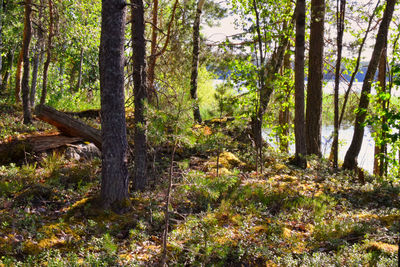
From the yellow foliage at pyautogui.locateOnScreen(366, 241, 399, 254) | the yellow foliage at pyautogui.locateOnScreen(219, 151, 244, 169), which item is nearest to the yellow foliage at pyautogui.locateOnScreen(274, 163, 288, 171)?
the yellow foliage at pyautogui.locateOnScreen(219, 151, 244, 169)

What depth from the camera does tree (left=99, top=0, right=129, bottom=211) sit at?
5242 mm

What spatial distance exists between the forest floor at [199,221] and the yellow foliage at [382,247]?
1 centimetres

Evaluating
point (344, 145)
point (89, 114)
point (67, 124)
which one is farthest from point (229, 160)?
point (344, 145)

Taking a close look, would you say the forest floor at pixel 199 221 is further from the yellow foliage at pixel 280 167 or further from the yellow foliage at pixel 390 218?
the yellow foliage at pixel 280 167

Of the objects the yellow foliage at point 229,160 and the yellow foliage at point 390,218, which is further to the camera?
the yellow foliage at point 229,160

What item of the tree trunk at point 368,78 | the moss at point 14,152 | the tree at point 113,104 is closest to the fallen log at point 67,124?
the moss at point 14,152

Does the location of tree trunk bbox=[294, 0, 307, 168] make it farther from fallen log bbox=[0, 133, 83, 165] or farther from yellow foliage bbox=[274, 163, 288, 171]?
fallen log bbox=[0, 133, 83, 165]

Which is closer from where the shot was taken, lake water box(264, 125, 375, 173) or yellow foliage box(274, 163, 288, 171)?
yellow foliage box(274, 163, 288, 171)

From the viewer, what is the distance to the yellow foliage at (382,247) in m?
4.57

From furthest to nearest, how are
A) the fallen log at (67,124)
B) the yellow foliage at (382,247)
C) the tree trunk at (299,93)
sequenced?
the tree trunk at (299,93), the fallen log at (67,124), the yellow foliage at (382,247)

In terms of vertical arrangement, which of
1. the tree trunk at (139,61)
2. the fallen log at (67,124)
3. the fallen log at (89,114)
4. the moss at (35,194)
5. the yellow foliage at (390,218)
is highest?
the tree trunk at (139,61)

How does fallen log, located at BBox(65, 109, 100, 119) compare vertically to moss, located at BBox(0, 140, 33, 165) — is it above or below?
above

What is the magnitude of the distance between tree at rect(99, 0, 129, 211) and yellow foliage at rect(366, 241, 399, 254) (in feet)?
13.1

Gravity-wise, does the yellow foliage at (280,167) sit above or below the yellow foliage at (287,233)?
above
